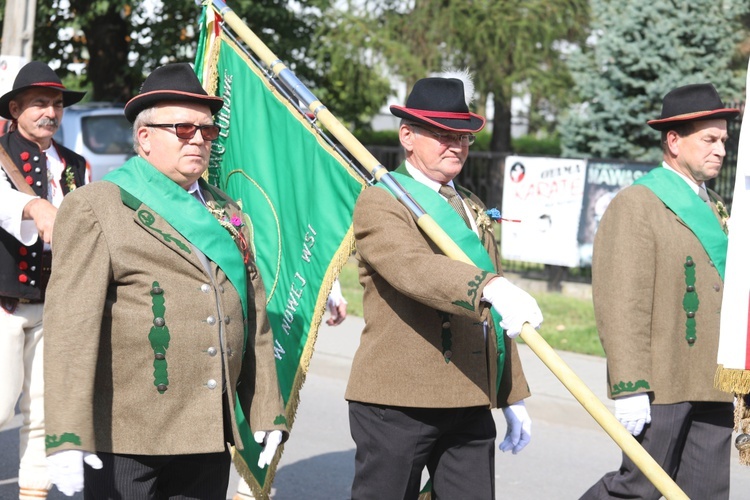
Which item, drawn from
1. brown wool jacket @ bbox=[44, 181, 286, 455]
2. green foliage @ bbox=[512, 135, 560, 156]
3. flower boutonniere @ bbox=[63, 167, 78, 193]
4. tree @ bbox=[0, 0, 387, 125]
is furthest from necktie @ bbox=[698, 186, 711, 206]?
green foliage @ bbox=[512, 135, 560, 156]

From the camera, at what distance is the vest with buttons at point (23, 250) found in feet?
16.8

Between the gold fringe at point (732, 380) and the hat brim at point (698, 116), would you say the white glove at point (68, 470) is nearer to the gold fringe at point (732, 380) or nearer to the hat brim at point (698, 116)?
the gold fringe at point (732, 380)

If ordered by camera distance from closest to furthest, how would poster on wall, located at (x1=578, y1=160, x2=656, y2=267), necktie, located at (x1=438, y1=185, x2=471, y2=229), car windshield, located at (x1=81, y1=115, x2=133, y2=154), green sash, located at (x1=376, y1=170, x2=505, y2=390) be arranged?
green sash, located at (x1=376, y1=170, x2=505, y2=390), necktie, located at (x1=438, y1=185, x2=471, y2=229), poster on wall, located at (x1=578, y1=160, x2=656, y2=267), car windshield, located at (x1=81, y1=115, x2=133, y2=154)

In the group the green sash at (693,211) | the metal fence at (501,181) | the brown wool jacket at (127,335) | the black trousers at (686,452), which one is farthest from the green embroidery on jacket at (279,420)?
the metal fence at (501,181)

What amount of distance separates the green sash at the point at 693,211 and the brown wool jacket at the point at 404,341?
3.02ft

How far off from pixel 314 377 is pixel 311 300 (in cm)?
486

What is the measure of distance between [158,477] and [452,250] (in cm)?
119

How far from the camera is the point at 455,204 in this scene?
4102mm

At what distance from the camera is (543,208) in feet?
41.8

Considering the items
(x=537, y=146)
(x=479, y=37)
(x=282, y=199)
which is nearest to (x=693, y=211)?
(x=282, y=199)

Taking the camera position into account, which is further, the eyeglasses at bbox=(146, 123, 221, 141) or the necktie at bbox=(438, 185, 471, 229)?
the necktie at bbox=(438, 185, 471, 229)

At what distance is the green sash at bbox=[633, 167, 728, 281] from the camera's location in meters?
4.39

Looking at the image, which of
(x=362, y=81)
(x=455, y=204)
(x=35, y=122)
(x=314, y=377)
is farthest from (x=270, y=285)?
(x=362, y=81)

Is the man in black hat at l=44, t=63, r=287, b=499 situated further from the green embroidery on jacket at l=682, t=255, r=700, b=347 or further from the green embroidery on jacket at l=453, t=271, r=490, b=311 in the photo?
the green embroidery on jacket at l=682, t=255, r=700, b=347
